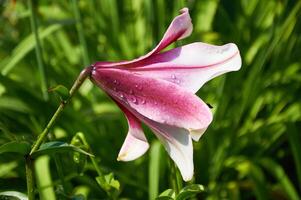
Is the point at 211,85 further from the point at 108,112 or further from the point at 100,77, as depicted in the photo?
the point at 100,77

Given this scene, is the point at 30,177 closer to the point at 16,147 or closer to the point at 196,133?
the point at 16,147

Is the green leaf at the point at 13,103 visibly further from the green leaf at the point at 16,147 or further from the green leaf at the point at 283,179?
the green leaf at the point at 16,147

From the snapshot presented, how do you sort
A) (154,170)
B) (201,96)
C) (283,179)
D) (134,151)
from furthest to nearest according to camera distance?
(201,96), (283,179), (154,170), (134,151)

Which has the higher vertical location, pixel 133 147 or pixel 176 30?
pixel 176 30

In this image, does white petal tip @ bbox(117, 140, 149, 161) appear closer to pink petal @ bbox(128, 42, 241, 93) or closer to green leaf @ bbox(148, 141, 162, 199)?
pink petal @ bbox(128, 42, 241, 93)

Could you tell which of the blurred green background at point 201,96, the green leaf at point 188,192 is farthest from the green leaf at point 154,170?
the green leaf at point 188,192

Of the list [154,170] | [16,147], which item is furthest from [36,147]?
[154,170]

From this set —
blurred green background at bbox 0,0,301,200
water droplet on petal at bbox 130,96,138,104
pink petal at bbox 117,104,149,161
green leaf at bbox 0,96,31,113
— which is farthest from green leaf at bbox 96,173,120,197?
green leaf at bbox 0,96,31,113

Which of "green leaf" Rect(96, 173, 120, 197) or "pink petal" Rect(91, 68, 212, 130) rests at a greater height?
"pink petal" Rect(91, 68, 212, 130)
